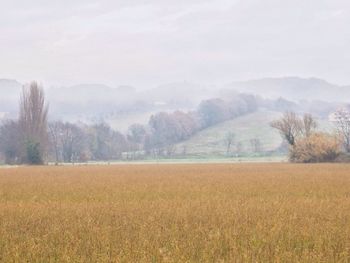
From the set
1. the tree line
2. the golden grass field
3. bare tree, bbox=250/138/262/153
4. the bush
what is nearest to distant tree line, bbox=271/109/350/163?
the bush

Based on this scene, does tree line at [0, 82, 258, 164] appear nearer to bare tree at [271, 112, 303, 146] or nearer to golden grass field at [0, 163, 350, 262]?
bare tree at [271, 112, 303, 146]

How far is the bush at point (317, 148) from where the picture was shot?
74438mm

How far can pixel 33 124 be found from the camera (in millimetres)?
84125

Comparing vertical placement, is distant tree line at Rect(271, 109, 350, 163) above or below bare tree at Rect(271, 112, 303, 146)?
below

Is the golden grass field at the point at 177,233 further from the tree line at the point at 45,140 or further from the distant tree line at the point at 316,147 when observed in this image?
the tree line at the point at 45,140

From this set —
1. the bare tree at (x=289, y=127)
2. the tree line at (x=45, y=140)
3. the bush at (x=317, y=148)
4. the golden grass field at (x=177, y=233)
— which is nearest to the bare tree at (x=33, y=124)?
the tree line at (x=45, y=140)

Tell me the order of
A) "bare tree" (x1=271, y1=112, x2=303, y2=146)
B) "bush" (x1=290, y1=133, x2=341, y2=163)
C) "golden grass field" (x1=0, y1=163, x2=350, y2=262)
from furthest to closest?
"bare tree" (x1=271, y1=112, x2=303, y2=146), "bush" (x1=290, y1=133, x2=341, y2=163), "golden grass field" (x1=0, y1=163, x2=350, y2=262)

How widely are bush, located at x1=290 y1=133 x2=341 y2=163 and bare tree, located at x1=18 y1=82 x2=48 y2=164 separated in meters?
40.1

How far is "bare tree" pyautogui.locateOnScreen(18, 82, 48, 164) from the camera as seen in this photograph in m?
82.9

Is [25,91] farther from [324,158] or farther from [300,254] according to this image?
[300,254]

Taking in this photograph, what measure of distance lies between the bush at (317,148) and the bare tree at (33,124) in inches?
1578

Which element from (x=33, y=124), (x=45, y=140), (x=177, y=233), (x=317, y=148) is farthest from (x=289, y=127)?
(x=177, y=233)

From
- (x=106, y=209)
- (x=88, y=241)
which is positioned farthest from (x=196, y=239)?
(x=106, y=209)

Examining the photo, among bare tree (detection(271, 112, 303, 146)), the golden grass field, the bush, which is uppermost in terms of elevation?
bare tree (detection(271, 112, 303, 146))
